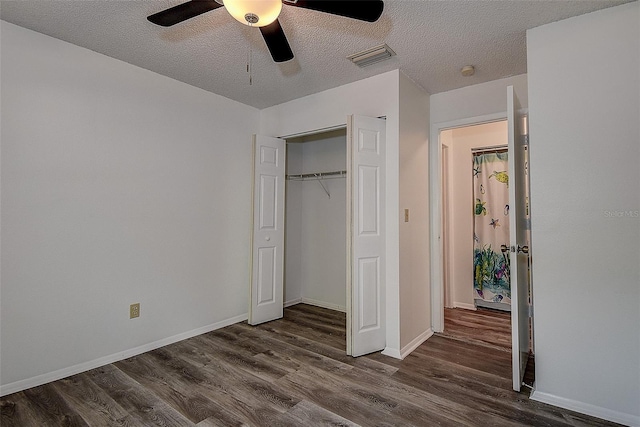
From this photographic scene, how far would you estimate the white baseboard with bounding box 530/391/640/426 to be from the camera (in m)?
1.87

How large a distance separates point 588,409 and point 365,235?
1827 mm

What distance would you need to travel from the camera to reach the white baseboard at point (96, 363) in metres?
2.21

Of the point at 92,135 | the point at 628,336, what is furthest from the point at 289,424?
the point at 92,135

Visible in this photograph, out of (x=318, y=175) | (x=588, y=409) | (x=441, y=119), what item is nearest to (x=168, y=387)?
(x=588, y=409)

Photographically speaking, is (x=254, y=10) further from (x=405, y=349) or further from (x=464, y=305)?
(x=464, y=305)

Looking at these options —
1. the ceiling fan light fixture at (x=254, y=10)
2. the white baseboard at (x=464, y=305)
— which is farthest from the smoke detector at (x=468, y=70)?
the white baseboard at (x=464, y=305)

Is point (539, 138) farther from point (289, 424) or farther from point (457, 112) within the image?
point (289, 424)

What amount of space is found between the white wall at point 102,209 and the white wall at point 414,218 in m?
1.89

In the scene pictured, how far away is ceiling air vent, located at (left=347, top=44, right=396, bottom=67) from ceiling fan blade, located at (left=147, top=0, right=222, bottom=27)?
1.33 metres

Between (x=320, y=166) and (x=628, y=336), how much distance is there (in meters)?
3.43

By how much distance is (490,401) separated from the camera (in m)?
2.11

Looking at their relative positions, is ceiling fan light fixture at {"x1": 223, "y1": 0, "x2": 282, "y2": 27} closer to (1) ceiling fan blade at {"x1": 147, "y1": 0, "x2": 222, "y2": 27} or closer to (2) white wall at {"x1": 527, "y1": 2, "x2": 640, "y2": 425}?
(1) ceiling fan blade at {"x1": 147, "y1": 0, "x2": 222, "y2": 27}

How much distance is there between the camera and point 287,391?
224 cm

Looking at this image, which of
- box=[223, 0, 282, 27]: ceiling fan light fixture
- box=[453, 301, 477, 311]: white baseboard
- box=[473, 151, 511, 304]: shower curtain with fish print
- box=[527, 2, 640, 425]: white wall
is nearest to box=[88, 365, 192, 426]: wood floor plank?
box=[223, 0, 282, 27]: ceiling fan light fixture
